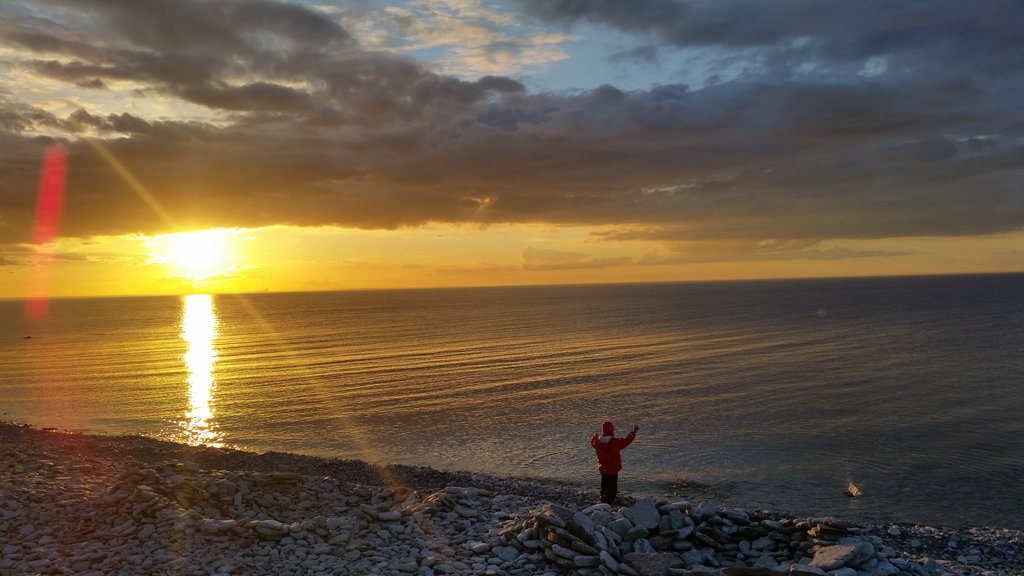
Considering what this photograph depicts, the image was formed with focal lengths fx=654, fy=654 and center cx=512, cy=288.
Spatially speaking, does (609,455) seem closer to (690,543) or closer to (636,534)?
(636,534)

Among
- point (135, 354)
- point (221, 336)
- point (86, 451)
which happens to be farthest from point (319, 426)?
point (221, 336)

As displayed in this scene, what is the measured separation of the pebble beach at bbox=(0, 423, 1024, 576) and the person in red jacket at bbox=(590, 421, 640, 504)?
1938 millimetres

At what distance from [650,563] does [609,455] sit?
16.5 ft

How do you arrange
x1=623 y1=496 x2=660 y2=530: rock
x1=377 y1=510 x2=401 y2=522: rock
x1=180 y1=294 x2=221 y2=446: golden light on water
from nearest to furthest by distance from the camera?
x1=623 y1=496 x2=660 y2=530: rock, x1=377 y1=510 x2=401 y2=522: rock, x1=180 y1=294 x2=221 y2=446: golden light on water

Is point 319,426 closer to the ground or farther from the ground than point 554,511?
closer to the ground

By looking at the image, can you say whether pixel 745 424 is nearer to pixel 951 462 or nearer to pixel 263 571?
pixel 951 462

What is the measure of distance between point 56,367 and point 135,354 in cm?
1232

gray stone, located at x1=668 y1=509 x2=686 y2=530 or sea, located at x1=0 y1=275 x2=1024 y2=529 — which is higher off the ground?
gray stone, located at x1=668 y1=509 x2=686 y2=530

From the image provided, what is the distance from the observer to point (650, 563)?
12.5 meters

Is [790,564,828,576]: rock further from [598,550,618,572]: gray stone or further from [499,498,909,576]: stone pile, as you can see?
[598,550,618,572]: gray stone

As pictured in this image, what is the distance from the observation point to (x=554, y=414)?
35.8 m

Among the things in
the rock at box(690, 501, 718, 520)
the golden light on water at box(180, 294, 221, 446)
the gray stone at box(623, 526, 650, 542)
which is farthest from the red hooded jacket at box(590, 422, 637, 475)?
the golden light on water at box(180, 294, 221, 446)

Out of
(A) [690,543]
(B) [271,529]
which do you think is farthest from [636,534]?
(B) [271,529]

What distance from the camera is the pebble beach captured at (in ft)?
42.4
